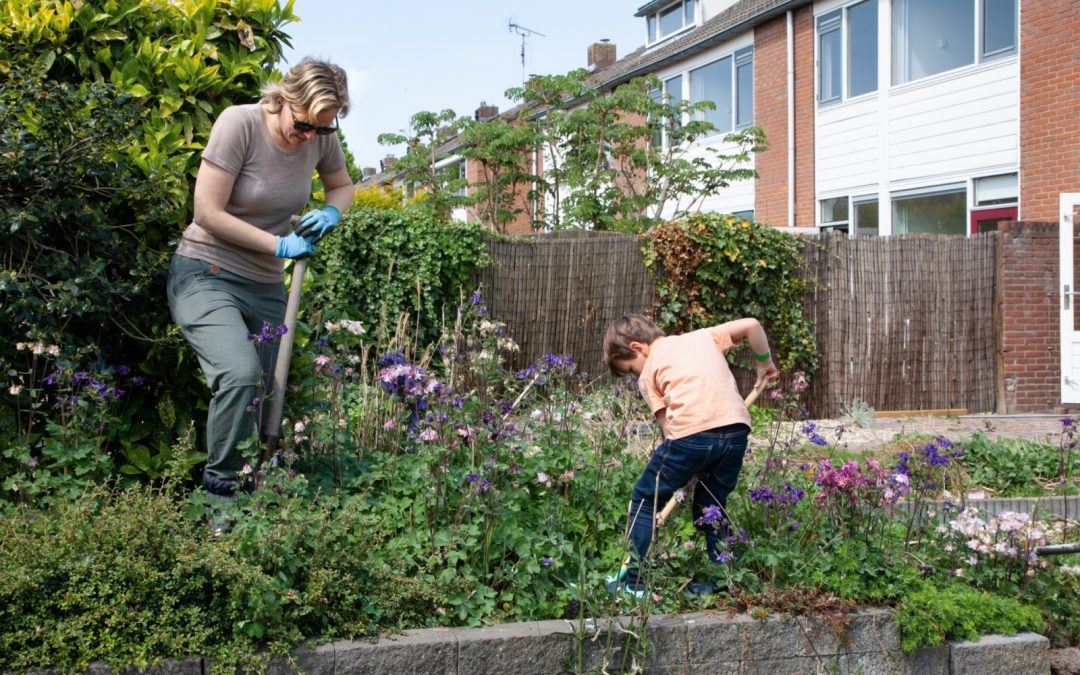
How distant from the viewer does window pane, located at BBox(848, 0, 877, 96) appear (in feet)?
50.6

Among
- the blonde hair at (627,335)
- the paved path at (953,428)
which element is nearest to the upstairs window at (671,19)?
the paved path at (953,428)

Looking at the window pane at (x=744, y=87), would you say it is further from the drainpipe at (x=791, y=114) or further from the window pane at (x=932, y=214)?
the window pane at (x=932, y=214)

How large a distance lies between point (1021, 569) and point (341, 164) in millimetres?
3220

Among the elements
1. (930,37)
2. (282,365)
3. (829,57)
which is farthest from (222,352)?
(829,57)

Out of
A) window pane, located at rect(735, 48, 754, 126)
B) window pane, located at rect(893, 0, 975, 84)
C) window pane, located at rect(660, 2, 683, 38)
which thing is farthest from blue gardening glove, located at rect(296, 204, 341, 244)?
window pane, located at rect(660, 2, 683, 38)

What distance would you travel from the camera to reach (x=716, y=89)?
19.9 m

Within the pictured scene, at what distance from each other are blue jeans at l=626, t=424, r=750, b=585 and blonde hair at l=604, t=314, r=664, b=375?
0.45 m

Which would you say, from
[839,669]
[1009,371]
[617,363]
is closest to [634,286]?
[1009,371]

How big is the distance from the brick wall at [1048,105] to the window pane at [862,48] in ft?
9.04

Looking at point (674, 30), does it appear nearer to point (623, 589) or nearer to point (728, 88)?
point (728, 88)

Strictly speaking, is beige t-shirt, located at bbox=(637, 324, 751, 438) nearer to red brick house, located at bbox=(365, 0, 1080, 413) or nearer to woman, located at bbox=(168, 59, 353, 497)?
woman, located at bbox=(168, 59, 353, 497)

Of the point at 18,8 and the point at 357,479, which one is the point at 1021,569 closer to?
the point at 357,479

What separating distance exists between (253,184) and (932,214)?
12.9 meters

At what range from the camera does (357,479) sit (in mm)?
4117
